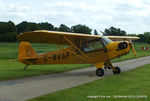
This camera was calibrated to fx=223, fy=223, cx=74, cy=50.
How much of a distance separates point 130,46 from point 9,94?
27.8 ft

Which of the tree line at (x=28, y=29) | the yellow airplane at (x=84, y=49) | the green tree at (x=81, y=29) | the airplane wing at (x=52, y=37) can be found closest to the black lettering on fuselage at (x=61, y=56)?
the yellow airplane at (x=84, y=49)

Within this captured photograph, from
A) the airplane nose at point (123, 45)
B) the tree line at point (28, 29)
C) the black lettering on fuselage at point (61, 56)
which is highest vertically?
the tree line at point (28, 29)

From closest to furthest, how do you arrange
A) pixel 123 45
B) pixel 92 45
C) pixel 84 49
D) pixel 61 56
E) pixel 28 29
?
pixel 123 45
pixel 92 45
pixel 84 49
pixel 61 56
pixel 28 29

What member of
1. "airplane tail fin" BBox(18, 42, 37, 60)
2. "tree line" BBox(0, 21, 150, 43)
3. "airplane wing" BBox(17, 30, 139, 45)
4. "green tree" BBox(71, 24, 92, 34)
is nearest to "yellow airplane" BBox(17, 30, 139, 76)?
"airplane wing" BBox(17, 30, 139, 45)

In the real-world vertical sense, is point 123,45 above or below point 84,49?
above

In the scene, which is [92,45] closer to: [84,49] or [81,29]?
[84,49]

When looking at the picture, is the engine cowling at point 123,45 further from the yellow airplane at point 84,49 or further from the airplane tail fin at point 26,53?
the airplane tail fin at point 26,53

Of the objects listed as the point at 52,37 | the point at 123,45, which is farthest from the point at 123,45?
the point at 52,37

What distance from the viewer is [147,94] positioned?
7547mm

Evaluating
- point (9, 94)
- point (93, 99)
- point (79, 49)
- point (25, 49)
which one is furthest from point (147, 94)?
point (25, 49)

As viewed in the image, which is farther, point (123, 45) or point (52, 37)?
point (52, 37)

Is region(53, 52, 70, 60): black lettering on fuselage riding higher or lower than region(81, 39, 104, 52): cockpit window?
lower

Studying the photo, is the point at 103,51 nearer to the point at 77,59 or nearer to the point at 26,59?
the point at 77,59

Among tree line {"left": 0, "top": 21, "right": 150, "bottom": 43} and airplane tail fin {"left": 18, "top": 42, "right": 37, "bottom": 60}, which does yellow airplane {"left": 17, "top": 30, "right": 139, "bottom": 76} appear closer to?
airplane tail fin {"left": 18, "top": 42, "right": 37, "bottom": 60}
